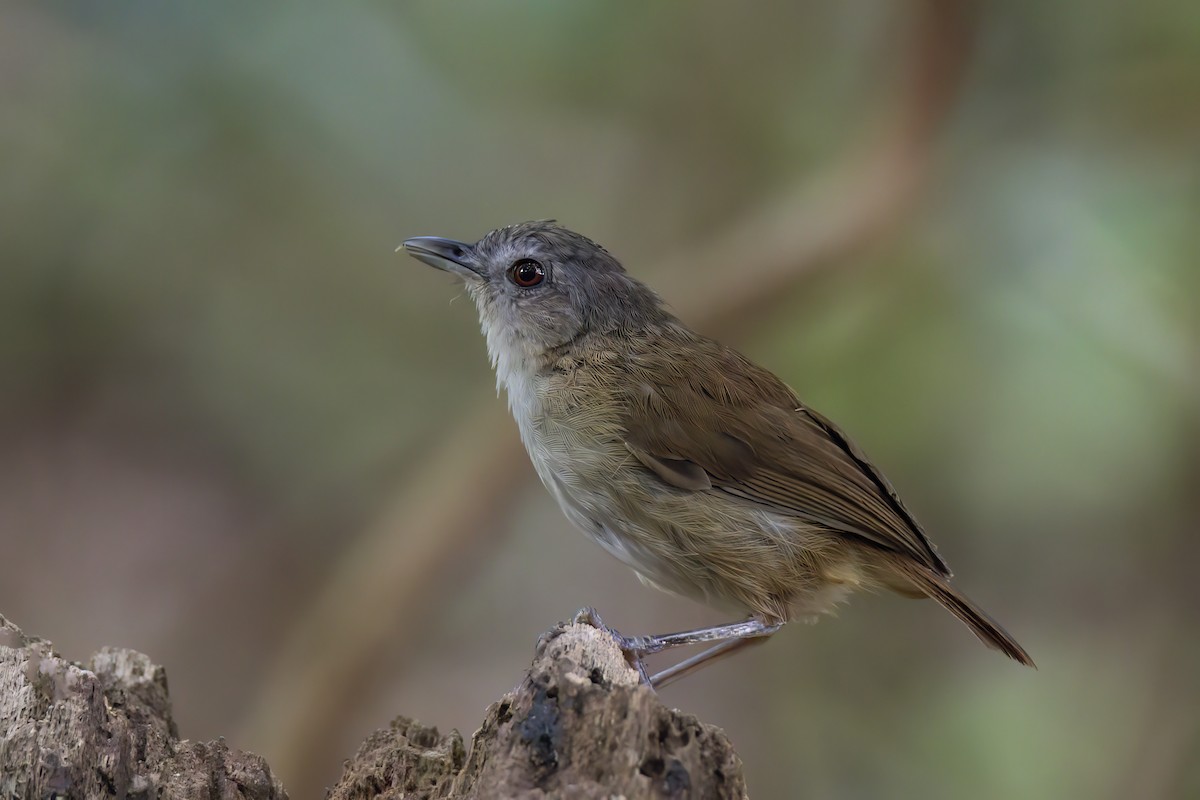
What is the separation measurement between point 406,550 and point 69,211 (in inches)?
90.4

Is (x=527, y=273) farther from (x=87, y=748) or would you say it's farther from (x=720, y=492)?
(x=87, y=748)

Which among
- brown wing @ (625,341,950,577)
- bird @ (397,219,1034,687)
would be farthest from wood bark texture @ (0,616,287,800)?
brown wing @ (625,341,950,577)

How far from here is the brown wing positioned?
2.90 metres

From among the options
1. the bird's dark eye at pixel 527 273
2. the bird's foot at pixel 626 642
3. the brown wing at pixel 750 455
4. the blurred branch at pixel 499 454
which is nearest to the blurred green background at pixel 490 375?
the blurred branch at pixel 499 454

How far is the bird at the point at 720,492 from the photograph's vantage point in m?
2.85

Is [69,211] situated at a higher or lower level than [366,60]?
lower

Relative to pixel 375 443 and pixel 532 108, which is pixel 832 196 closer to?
pixel 532 108

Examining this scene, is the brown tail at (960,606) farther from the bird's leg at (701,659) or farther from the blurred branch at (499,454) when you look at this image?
the blurred branch at (499,454)

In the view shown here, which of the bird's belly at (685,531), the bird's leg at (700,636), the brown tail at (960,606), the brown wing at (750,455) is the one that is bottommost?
the bird's leg at (700,636)

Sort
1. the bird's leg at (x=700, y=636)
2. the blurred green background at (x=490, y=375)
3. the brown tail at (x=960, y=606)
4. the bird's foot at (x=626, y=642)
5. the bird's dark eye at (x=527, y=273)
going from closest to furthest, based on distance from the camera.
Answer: the bird's foot at (x=626, y=642) < the bird's leg at (x=700, y=636) < the brown tail at (x=960, y=606) < the bird's dark eye at (x=527, y=273) < the blurred green background at (x=490, y=375)

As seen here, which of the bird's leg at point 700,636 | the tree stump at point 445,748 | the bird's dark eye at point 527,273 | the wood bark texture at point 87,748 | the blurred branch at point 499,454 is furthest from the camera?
the blurred branch at point 499,454

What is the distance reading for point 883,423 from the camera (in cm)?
507

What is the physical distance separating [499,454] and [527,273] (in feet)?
6.04

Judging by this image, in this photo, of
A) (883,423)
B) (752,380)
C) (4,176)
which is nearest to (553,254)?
(752,380)
